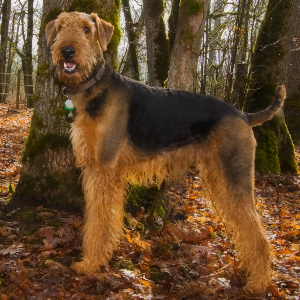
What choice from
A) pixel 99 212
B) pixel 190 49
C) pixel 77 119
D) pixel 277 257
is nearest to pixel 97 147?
pixel 77 119

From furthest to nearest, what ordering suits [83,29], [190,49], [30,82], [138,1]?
[30,82] → [138,1] → [190,49] → [83,29]

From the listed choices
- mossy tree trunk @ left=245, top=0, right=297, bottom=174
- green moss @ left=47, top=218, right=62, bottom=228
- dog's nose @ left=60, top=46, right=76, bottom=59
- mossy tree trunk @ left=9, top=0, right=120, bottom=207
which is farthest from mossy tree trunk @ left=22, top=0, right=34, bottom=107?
dog's nose @ left=60, top=46, right=76, bottom=59

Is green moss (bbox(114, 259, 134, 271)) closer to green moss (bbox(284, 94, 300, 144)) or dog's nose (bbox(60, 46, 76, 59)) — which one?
dog's nose (bbox(60, 46, 76, 59))

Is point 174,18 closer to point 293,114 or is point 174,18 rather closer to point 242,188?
point 293,114

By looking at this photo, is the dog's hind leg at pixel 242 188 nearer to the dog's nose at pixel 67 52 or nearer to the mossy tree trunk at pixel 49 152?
the dog's nose at pixel 67 52

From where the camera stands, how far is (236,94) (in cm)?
780

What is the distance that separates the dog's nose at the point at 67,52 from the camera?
3.05m

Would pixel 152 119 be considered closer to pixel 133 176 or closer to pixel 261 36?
pixel 133 176

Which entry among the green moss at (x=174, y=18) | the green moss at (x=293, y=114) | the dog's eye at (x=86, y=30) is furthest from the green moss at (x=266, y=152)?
the dog's eye at (x=86, y=30)

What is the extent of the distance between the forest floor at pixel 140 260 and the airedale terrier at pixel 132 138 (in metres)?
0.22

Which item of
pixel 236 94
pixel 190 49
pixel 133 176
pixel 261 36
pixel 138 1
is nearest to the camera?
pixel 133 176

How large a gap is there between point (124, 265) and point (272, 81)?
6.35 metres

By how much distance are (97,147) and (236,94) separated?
539 centimetres

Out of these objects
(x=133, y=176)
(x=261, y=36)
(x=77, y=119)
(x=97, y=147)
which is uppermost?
(x=261, y=36)
